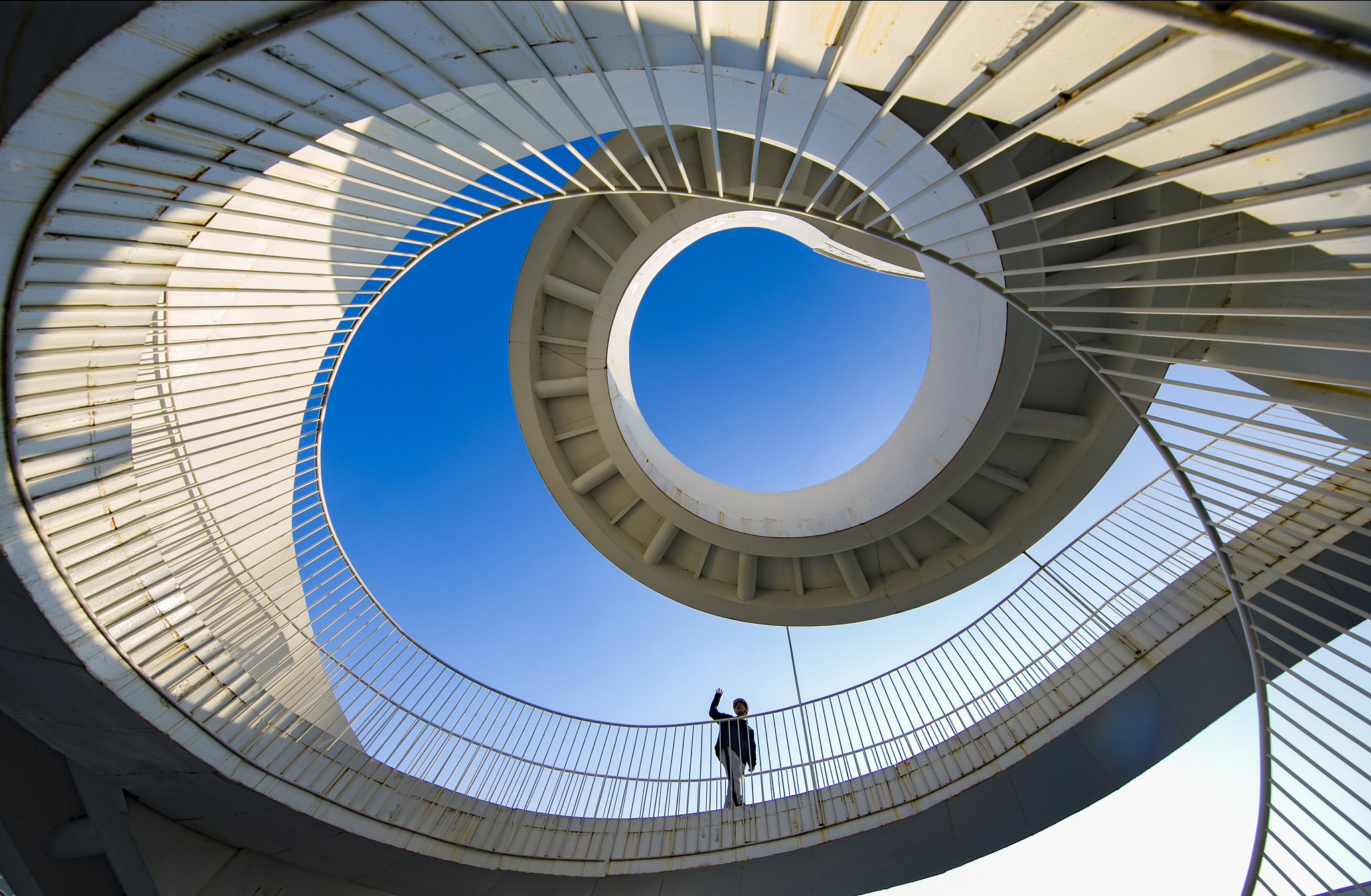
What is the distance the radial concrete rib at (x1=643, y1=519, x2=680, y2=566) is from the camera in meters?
10.5

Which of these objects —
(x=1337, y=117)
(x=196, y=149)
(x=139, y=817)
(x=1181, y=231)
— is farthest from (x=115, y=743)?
(x=1181, y=231)

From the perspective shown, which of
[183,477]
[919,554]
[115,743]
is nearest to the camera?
[183,477]

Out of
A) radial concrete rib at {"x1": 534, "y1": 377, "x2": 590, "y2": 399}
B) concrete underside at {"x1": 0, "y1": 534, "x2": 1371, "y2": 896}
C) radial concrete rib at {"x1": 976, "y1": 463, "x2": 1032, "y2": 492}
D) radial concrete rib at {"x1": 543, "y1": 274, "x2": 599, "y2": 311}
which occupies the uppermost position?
radial concrete rib at {"x1": 543, "y1": 274, "x2": 599, "y2": 311}

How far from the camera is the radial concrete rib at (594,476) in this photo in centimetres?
1004

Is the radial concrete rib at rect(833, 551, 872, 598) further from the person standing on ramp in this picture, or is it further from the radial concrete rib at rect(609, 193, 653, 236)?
the radial concrete rib at rect(609, 193, 653, 236)

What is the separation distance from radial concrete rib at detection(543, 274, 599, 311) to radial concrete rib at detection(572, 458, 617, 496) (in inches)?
102

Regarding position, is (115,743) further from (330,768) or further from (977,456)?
(977,456)

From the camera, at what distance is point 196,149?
3.40 meters

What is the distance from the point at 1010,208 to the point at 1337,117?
4046 mm

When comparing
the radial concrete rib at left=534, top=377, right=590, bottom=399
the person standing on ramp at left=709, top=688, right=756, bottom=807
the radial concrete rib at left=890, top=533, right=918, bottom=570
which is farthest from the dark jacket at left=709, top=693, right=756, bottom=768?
the radial concrete rib at left=534, top=377, right=590, bottom=399

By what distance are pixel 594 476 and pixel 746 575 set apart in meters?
3.30

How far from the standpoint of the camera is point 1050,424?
8.40 meters

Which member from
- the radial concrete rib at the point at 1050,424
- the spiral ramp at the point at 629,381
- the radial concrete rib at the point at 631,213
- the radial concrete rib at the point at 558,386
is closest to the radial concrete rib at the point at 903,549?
the spiral ramp at the point at 629,381

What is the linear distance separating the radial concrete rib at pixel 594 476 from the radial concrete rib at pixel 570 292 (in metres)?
2.59
